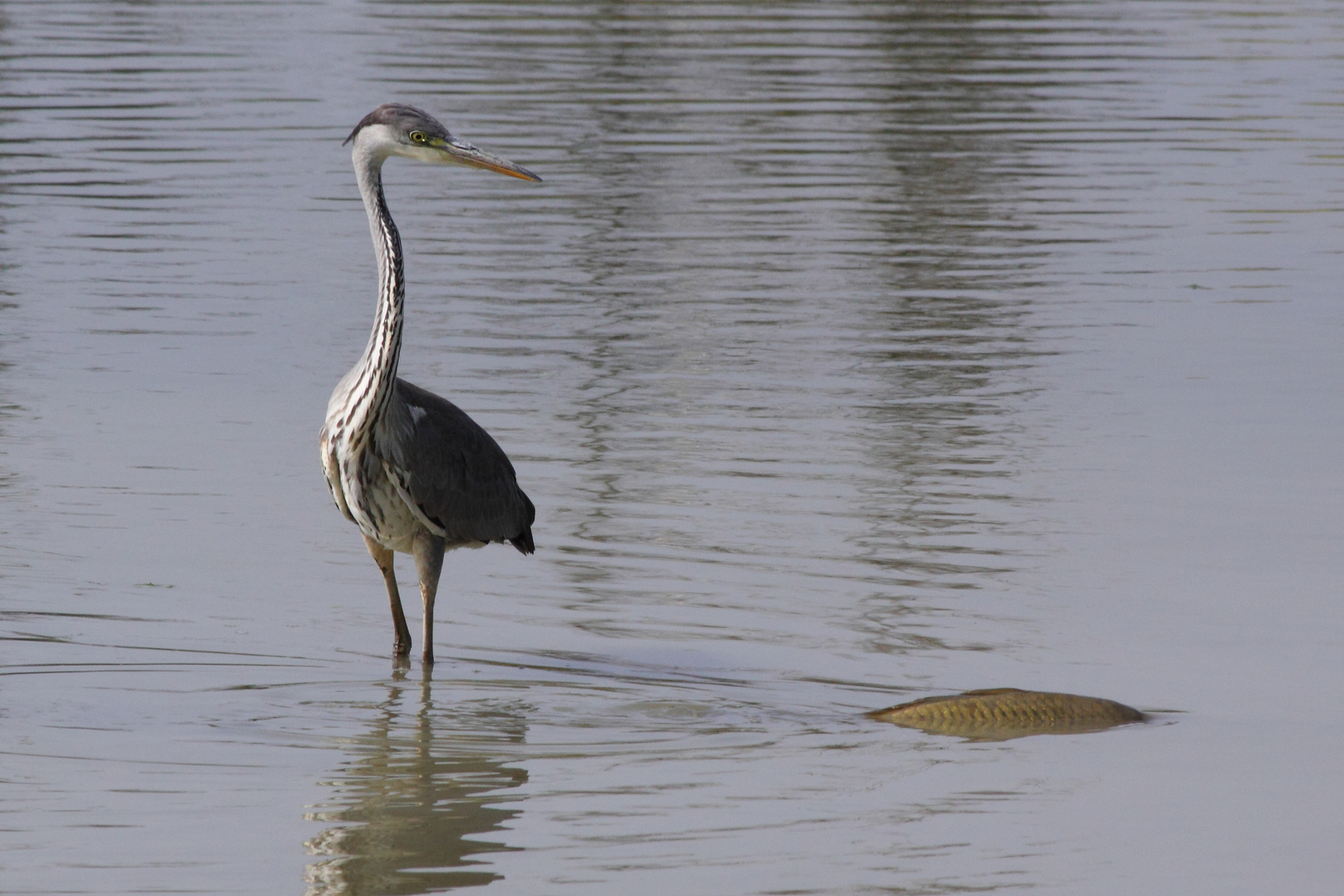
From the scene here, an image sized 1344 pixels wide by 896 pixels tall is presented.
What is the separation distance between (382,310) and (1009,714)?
2580 mm

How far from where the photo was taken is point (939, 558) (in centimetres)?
841

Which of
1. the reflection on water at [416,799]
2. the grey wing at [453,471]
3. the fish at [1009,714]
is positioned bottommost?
the reflection on water at [416,799]

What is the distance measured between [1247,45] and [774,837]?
23893 millimetres

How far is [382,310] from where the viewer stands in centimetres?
715

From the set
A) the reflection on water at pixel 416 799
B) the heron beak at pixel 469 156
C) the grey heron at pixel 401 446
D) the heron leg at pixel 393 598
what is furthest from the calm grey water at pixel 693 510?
the heron beak at pixel 469 156

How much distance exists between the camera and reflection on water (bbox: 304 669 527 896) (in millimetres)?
5602

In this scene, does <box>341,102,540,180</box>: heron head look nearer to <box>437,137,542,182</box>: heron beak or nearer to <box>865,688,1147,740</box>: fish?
<box>437,137,542,182</box>: heron beak

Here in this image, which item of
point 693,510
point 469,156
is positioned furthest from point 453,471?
point 693,510

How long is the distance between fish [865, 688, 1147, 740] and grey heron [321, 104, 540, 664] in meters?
1.79

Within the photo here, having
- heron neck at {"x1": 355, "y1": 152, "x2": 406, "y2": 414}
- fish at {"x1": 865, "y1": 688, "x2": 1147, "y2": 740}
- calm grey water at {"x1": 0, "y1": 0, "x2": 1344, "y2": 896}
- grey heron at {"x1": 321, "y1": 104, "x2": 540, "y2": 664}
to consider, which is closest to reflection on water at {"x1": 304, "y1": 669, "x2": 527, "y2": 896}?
calm grey water at {"x1": 0, "y1": 0, "x2": 1344, "y2": 896}

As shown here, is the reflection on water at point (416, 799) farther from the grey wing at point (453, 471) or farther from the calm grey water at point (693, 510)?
the grey wing at point (453, 471)

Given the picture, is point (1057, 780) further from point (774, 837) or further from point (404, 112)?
point (404, 112)

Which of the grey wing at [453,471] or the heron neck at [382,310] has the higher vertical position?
the heron neck at [382,310]

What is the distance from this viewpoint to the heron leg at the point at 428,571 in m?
7.32
